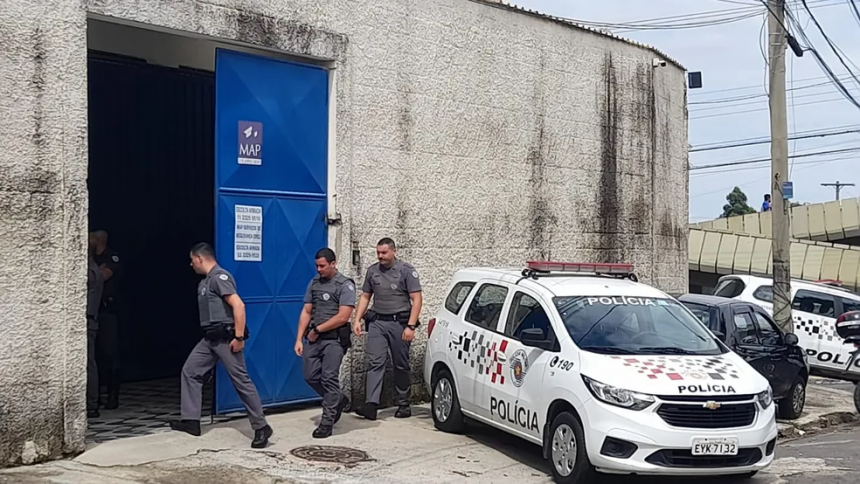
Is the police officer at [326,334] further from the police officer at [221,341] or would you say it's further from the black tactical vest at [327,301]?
the police officer at [221,341]

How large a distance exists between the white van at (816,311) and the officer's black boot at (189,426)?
10244 mm

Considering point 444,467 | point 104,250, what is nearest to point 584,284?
point 444,467

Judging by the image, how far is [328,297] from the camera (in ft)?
31.1

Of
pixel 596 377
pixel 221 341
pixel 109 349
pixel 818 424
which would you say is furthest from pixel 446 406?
pixel 818 424

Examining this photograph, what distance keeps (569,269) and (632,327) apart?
48.1 inches

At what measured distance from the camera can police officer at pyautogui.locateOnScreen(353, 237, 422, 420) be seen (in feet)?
34.1

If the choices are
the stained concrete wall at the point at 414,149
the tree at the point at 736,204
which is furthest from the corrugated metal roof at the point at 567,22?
the tree at the point at 736,204

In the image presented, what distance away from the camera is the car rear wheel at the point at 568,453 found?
768 centimetres

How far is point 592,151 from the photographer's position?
14.5 metres

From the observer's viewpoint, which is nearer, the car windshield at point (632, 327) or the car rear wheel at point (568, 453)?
the car rear wheel at point (568, 453)

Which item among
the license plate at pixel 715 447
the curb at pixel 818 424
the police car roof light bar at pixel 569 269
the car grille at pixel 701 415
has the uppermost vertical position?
the police car roof light bar at pixel 569 269

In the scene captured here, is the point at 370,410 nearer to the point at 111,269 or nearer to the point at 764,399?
the point at 111,269

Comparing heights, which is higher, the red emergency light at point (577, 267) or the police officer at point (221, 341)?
the red emergency light at point (577, 267)

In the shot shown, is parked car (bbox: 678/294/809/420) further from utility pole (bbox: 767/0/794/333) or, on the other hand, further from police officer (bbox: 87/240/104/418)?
police officer (bbox: 87/240/104/418)
